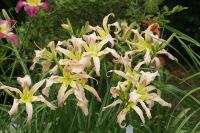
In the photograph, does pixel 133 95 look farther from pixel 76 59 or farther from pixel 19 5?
pixel 19 5

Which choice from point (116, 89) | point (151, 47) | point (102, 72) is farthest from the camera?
point (102, 72)

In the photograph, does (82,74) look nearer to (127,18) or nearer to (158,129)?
(158,129)

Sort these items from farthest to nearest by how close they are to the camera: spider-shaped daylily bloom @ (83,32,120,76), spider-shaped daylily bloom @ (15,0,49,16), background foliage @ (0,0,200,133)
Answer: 1. spider-shaped daylily bloom @ (15,0,49,16)
2. background foliage @ (0,0,200,133)
3. spider-shaped daylily bloom @ (83,32,120,76)

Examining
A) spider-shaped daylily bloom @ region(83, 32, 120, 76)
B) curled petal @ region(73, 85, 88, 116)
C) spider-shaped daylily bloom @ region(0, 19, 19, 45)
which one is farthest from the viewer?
spider-shaped daylily bloom @ region(0, 19, 19, 45)

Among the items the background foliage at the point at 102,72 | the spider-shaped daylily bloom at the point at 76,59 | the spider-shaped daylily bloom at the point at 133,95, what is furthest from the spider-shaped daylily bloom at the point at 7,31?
the spider-shaped daylily bloom at the point at 133,95

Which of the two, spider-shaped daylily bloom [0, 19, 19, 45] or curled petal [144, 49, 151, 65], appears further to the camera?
spider-shaped daylily bloom [0, 19, 19, 45]

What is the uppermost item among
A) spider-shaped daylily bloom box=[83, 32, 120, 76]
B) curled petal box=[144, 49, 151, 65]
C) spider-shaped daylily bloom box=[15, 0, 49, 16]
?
spider-shaped daylily bloom box=[15, 0, 49, 16]

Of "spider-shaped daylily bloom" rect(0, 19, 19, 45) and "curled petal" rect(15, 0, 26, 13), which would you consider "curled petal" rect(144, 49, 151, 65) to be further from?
"curled petal" rect(15, 0, 26, 13)

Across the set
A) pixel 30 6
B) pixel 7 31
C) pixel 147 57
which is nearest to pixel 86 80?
pixel 147 57

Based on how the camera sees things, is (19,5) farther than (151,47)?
Yes

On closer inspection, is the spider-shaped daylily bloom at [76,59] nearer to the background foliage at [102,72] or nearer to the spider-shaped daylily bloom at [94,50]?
the spider-shaped daylily bloom at [94,50]

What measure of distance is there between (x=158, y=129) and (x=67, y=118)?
655 mm

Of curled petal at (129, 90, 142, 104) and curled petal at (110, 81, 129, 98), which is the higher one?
curled petal at (110, 81, 129, 98)

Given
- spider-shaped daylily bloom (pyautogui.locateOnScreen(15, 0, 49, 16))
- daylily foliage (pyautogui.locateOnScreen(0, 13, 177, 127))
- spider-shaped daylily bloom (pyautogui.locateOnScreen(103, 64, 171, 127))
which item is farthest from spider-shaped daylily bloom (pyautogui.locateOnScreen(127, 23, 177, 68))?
spider-shaped daylily bloom (pyautogui.locateOnScreen(15, 0, 49, 16))
